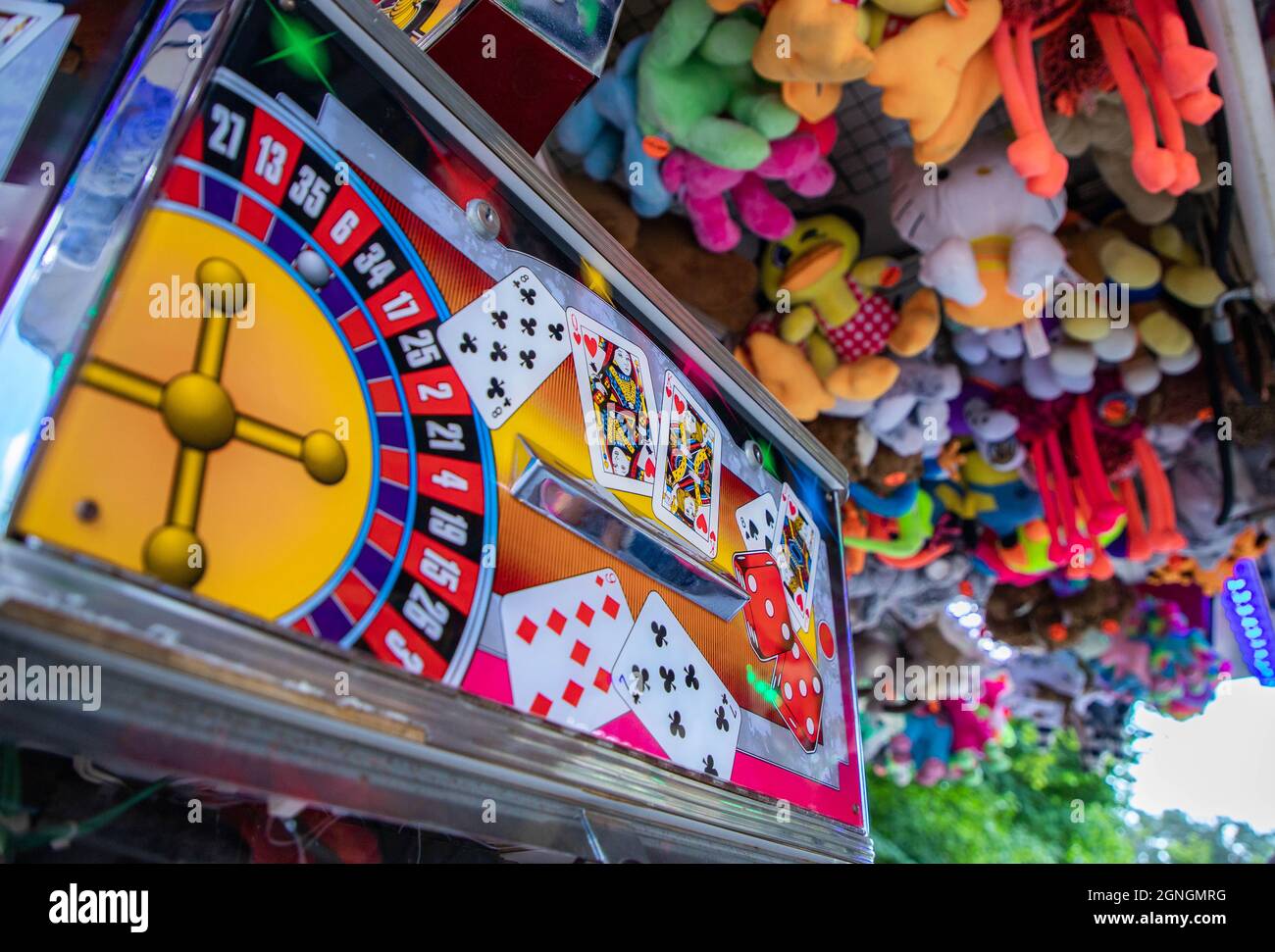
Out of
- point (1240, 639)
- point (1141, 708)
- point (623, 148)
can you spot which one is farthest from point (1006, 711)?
point (623, 148)

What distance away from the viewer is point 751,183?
234 cm

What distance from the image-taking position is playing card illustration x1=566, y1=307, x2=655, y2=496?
3.59 ft

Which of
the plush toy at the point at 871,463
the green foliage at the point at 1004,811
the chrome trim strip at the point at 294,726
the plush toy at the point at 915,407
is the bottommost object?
the green foliage at the point at 1004,811

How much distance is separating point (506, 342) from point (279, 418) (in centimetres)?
33

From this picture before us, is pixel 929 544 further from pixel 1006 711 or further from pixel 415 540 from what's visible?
pixel 415 540

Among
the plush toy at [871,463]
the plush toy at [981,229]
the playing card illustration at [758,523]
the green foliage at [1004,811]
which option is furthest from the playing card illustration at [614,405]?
the green foliage at [1004,811]

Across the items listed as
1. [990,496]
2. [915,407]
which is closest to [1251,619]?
[990,496]

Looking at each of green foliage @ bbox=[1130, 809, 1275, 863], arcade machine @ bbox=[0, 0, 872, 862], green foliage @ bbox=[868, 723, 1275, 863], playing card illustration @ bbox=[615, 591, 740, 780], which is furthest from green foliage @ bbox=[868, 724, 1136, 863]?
arcade machine @ bbox=[0, 0, 872, 862]

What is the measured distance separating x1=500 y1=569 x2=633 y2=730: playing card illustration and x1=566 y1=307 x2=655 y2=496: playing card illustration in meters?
0.15

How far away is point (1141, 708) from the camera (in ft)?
18.5

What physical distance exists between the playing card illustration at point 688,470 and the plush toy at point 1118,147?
1549 mm

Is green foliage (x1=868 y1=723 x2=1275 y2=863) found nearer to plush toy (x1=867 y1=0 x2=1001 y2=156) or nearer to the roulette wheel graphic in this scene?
plush toy (x1=867 y1=0 x2=1001 y2=156)

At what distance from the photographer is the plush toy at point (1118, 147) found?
225 cm

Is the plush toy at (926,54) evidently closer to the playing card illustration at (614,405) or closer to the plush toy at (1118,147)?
the plush toy at (1118,147)
